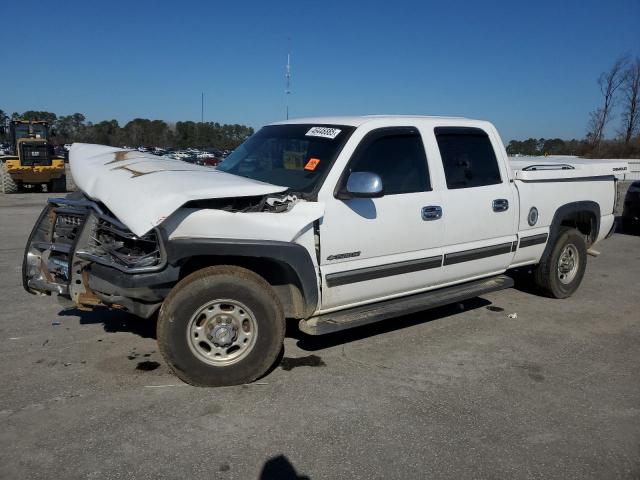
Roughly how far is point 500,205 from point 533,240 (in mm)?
772

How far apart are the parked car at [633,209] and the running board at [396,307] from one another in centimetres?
814

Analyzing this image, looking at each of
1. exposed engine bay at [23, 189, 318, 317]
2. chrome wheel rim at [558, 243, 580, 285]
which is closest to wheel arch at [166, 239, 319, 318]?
exposed engine bay at [23, 189, 318, 317]

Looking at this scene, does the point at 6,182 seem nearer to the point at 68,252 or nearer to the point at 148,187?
the point at 68,252

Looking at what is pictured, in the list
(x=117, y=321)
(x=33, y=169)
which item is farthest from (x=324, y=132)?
(x=33, y=169)

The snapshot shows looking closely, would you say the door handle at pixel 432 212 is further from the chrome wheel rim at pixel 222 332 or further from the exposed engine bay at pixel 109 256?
the chrome wheel rim at pixel 222 332

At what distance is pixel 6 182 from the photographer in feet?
64.0

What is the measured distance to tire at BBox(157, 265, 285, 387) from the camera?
11.9ft

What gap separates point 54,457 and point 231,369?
3.99 feet

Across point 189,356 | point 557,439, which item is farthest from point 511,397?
point 189,356

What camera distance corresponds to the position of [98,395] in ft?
12.2

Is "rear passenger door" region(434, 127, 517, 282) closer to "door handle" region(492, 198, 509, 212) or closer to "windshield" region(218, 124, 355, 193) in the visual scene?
"door handle" region(492, 198, 509, 212)

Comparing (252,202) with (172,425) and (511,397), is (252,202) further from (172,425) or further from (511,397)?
(511,397)

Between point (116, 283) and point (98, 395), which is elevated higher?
point (116, 283)

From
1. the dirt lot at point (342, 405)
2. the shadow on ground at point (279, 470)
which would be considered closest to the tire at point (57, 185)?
the dirt lot at point (342, 405)
